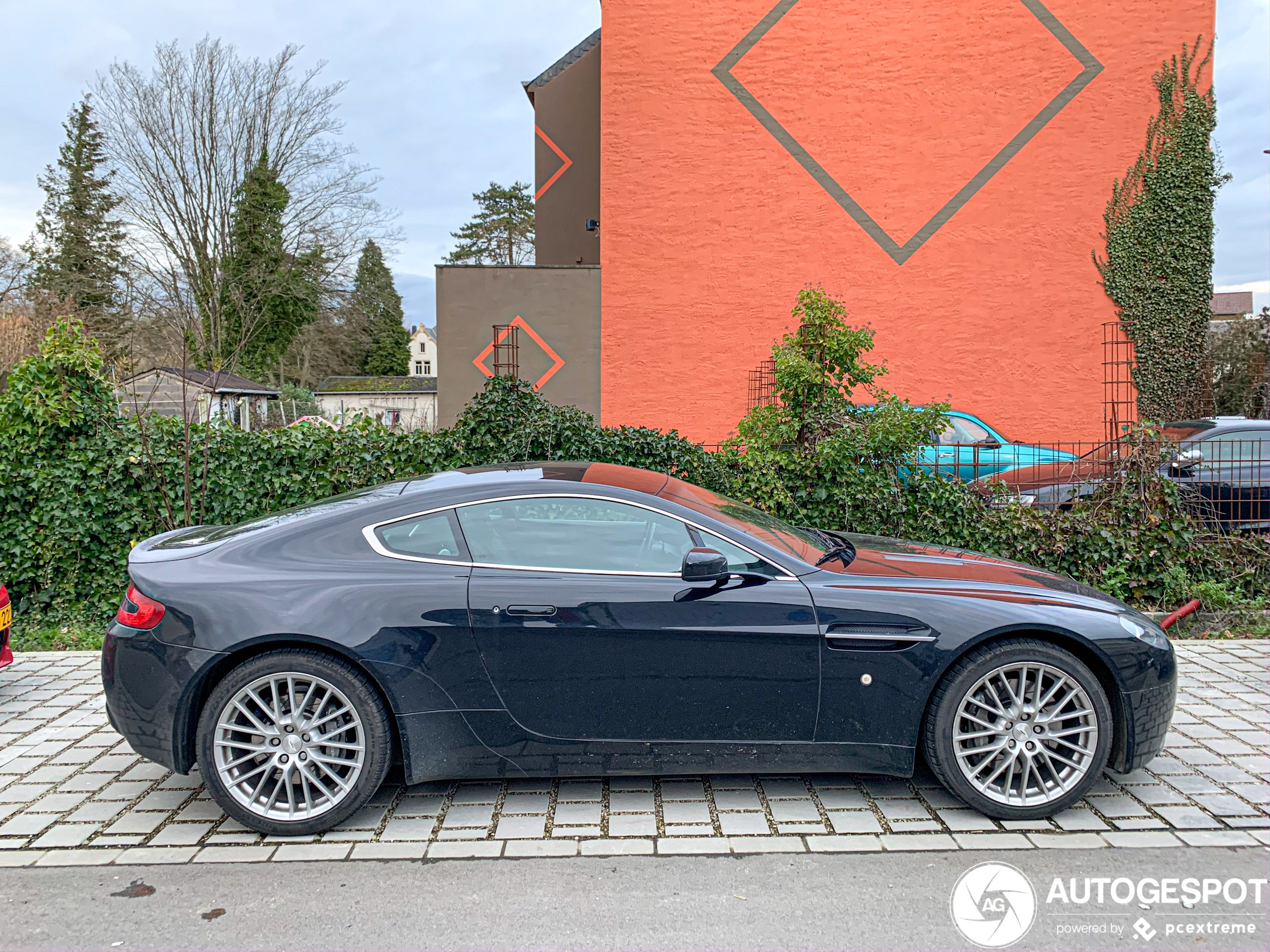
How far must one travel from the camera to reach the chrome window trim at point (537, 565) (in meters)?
3.61

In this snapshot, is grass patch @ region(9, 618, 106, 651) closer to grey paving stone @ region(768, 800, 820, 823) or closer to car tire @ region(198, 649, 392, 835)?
car tire @ region(198, 649, 392, 835)

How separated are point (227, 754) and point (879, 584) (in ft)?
9.02

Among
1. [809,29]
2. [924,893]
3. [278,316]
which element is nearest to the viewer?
[924,893]

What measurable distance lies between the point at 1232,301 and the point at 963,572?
7642 cm

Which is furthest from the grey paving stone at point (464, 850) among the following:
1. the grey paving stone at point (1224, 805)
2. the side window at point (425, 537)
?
the grey paving stone at point (1224, 805)

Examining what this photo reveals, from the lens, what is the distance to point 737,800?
379cm

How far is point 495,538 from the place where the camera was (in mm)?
3693

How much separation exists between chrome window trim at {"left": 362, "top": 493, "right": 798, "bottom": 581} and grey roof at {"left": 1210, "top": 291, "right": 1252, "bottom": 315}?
7258cm

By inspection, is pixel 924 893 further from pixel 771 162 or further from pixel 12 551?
pixel 771 162

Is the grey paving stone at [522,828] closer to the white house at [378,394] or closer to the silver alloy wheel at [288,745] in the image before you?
the silver alloy wheel at [288,745]

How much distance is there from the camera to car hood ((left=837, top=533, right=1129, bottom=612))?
373 cm

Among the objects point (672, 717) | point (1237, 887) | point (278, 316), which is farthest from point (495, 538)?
point (278, 316)

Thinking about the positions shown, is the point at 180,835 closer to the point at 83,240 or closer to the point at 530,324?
the point at 530,324

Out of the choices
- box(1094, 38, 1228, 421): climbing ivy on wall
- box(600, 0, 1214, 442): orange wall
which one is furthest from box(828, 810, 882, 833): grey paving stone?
box(1094, 38, 1228, 421): climbing ivy on wall
